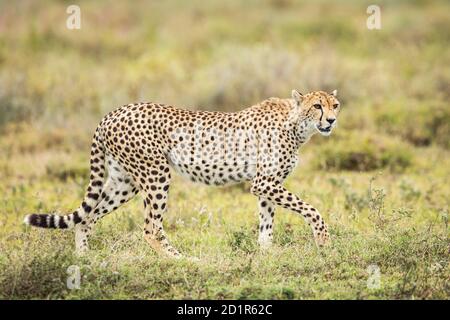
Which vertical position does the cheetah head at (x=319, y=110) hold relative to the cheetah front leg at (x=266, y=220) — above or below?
above

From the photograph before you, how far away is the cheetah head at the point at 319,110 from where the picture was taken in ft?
24.3

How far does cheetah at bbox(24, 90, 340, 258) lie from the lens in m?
7.55

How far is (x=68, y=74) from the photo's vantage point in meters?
15.2

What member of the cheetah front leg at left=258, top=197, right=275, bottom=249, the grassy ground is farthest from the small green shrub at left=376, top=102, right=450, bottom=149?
the cheetah front leg at left=258, top=197, right=275, bottom=249

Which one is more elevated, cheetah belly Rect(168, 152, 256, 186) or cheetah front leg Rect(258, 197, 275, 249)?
cheetah belly Rect(168, 152, 256, 186)

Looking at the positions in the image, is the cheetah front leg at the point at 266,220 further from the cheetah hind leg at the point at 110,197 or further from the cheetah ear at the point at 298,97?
the cheetah hind leg at the point at 110,197

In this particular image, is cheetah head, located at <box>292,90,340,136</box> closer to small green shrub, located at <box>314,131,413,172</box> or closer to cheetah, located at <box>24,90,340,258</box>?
cheetah, located at <box>24,90,340,258</box>

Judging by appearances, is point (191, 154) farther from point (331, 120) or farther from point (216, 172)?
point (331, 120)

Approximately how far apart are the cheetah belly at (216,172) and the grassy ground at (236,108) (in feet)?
1.45

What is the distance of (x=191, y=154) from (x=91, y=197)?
843 mm

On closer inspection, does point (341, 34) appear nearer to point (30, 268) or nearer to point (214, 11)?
point (214, 11)

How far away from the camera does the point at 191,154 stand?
7.67 meters

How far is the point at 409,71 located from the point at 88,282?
31.7 feet

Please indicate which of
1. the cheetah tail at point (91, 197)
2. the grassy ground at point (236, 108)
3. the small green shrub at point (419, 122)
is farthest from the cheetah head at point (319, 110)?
the small green shrub at point (419, 122)
